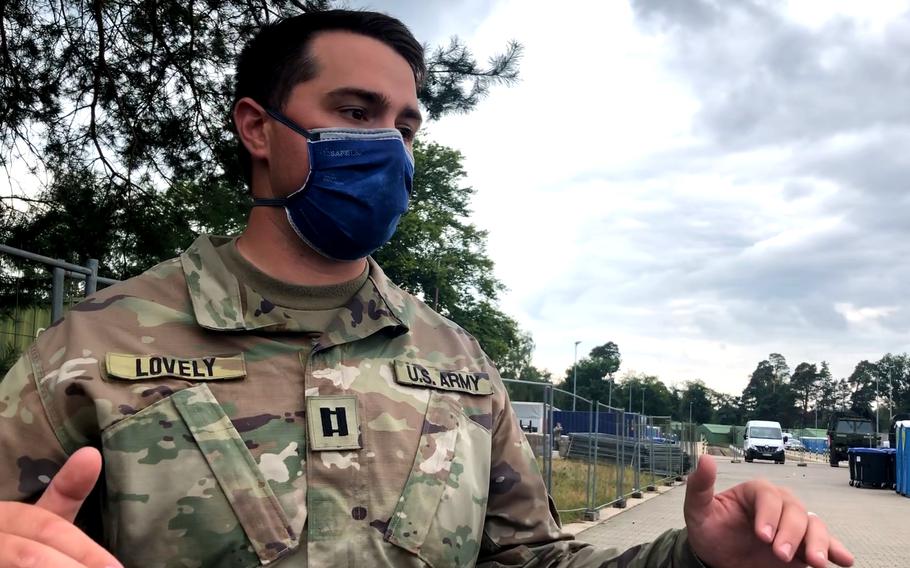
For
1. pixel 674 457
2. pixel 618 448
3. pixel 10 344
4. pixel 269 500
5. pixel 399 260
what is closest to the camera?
pixel 269 500

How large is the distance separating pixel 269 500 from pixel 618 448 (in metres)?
14.4

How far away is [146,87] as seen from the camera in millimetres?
6848

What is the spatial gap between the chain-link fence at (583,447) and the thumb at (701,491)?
4705 millimetres

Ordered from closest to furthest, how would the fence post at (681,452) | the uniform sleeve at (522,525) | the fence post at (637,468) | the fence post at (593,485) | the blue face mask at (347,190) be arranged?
the uniform sleeve at (522,525), the blue face mask at (347,190), the fence post at (593,485), the fence post at (637,468), the fence post at (681,452)

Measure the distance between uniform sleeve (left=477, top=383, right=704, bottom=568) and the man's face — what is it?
75cm

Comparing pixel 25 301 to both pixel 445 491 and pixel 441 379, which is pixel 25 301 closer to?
pixel 441 379

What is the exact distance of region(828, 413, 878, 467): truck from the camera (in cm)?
3556

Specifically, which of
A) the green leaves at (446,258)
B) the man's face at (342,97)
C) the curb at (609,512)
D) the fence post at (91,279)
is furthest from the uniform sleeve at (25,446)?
the green leaves at (446,258)

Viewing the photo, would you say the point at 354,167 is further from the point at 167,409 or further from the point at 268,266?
the point at 167,409

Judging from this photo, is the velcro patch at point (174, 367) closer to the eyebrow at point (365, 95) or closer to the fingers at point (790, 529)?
the eyebrow at point (365, 95)

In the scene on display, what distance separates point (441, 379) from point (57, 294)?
9.95ft

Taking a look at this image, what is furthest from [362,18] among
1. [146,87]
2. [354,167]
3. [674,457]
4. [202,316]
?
[674,457]

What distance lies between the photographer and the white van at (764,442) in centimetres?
4278

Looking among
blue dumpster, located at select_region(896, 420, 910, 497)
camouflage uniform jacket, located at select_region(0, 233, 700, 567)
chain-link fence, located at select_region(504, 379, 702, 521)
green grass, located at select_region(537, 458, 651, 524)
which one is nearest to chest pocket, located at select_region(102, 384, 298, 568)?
camouflage uniform jacket, located at select_region(0, 233, 700, 567)
